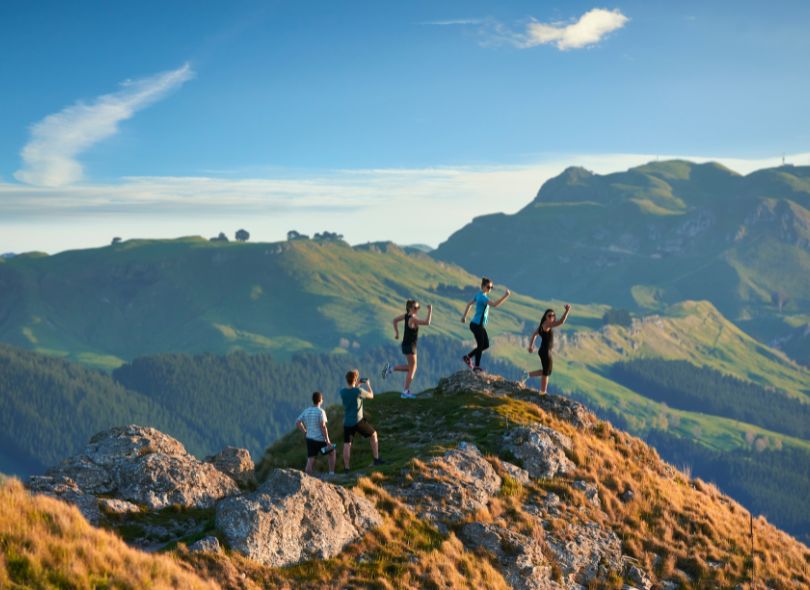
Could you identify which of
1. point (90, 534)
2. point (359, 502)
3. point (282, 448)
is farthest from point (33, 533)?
point (282, 448)

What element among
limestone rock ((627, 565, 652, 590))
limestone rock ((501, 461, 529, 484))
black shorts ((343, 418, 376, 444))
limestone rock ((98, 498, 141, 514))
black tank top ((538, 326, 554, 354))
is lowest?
limestone rock ((627, 565, 652, 590))

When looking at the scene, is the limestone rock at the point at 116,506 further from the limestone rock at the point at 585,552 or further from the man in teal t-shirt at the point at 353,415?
the limestone rock at the point at 585,552

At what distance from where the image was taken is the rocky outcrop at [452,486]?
2269cm

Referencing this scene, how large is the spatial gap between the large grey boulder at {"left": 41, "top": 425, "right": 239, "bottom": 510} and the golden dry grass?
15.7ft

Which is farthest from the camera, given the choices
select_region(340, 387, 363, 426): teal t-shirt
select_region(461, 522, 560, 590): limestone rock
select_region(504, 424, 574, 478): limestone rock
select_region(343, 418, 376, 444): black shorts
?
select_region(504, 424, 574, 478): limestone rock

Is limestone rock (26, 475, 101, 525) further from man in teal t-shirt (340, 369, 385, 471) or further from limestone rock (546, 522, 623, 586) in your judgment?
limestone rock (546, 522, 623, 586)

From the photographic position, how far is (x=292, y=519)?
19031 mm

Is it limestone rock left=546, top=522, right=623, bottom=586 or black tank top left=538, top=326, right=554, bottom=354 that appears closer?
limestone rock left=546, top=522, right=623, bottom=586

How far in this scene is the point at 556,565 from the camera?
22.5 metres

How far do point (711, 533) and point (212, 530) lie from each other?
18.8 metres

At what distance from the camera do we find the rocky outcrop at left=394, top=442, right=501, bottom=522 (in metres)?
22.7

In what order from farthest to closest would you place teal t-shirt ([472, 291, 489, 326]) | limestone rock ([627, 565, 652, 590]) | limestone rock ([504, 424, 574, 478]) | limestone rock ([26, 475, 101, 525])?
teal t-shirt ([472, 291, 489, 326]) < limestone rock ([504, 424, 574, 478]) < limestone rock ([627, 565, 652, 590]) < limestone rock ([26, 475, 101, 525])

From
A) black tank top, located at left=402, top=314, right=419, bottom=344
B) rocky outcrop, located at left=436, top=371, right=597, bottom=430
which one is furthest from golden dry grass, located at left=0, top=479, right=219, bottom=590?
rocky outcrop, located at left=436, top=371, right=597, bottom=430

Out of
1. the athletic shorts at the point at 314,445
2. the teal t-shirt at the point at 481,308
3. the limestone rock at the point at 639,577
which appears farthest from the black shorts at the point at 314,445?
the teal t-shirt at the point at 481,308
